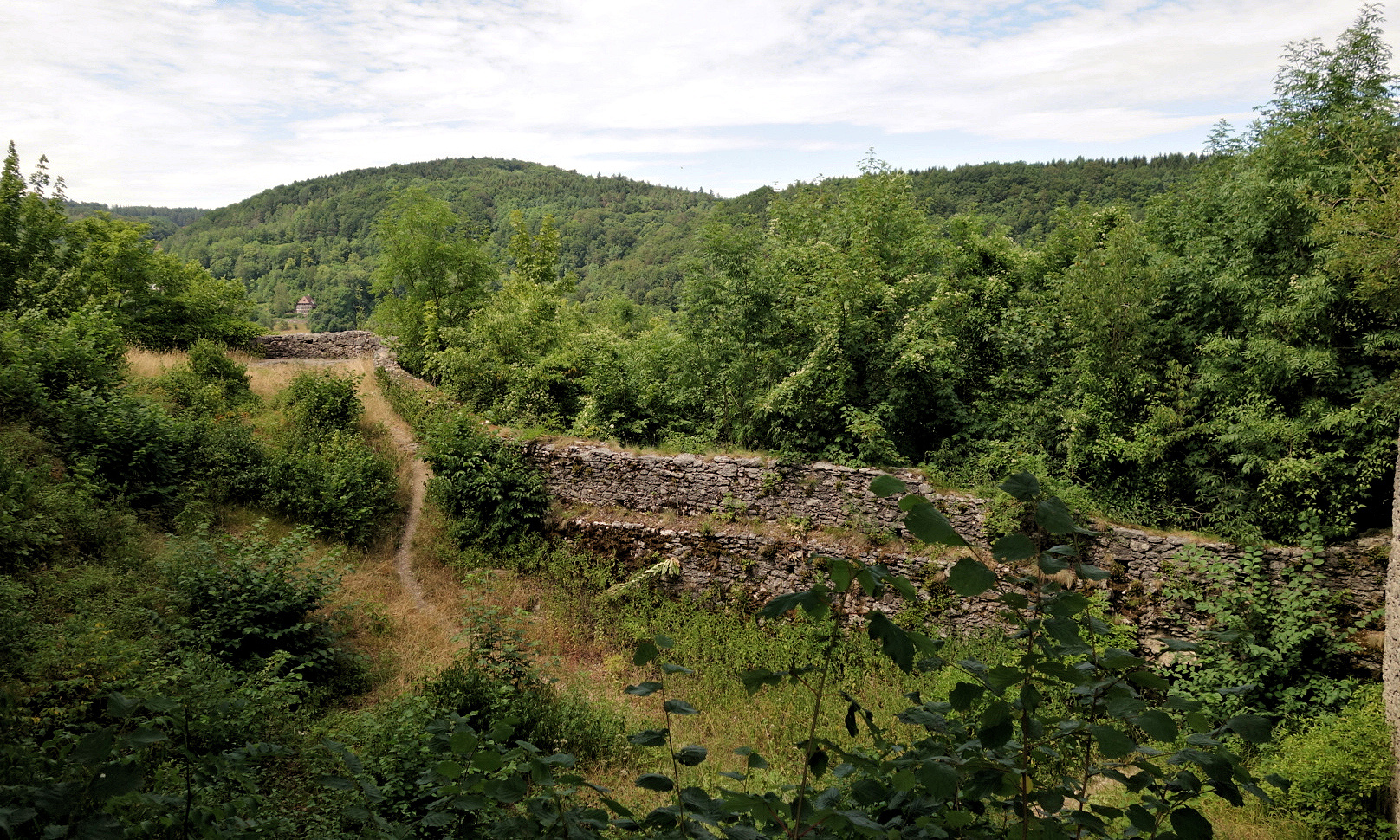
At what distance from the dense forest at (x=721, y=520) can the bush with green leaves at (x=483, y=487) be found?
0.25ft

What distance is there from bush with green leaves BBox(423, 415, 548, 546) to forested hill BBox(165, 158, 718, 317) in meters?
41.2

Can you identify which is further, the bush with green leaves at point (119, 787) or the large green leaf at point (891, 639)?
the bush with green leaves at point (119, 787)

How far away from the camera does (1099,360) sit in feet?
34.6

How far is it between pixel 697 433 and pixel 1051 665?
37.1 feet

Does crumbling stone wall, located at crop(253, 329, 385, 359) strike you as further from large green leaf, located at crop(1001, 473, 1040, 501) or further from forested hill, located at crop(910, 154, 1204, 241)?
large green leaf, located at crop(1001, 473, 1040, 501)

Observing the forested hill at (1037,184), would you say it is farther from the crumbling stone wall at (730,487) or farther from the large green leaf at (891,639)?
the large green leaf at (891,639)

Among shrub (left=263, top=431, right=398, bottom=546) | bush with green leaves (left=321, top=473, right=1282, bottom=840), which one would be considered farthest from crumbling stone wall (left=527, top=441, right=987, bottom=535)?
bush with green leaves (left=321, top=473, right=1282, bottom=840)

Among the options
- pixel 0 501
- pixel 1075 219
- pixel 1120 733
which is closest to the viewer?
pixel 1120 733

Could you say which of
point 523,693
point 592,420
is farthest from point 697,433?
point 523,693

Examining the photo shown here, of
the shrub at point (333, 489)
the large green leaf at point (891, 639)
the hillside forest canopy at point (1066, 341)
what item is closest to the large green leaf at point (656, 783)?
the large green leaf at point (891, 639)

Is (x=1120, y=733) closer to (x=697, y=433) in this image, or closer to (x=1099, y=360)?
(x=1099, y=360)

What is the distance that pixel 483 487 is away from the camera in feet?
40.0

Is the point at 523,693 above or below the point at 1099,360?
below

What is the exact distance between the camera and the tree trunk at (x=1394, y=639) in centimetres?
640
